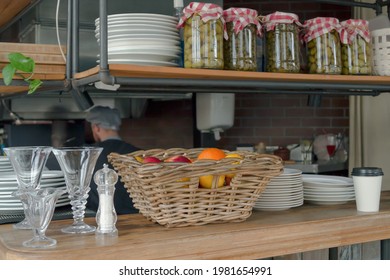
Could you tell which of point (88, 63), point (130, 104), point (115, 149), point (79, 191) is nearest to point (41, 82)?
point (79, 191)

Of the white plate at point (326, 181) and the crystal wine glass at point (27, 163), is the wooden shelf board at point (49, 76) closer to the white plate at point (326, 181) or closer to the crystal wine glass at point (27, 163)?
the crystal wine glass at point (27, 163)

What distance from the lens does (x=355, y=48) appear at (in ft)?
5.67

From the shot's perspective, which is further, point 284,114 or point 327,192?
point 284,114

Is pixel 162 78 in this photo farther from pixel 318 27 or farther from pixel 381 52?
pixel 381 52

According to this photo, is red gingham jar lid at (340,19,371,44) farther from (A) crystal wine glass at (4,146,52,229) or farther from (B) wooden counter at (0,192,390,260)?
(A) crystal wine glass at (4,146,52,229)

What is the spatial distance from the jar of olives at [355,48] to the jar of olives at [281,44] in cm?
18

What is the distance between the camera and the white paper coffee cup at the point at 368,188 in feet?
5.02

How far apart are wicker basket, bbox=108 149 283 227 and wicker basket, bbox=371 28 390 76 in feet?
2.14

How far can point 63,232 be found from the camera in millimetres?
1287

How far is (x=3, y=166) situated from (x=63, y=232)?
0.54m

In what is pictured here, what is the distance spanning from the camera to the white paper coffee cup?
1531 mm

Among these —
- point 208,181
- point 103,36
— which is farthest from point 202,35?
point 208,181

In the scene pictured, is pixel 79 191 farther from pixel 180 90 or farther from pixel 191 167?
pixel 180 90

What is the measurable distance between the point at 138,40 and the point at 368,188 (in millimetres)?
747
